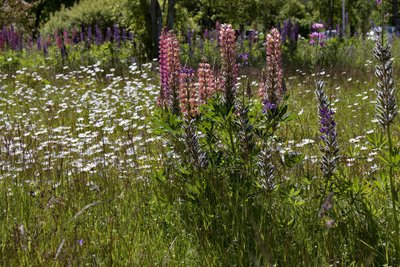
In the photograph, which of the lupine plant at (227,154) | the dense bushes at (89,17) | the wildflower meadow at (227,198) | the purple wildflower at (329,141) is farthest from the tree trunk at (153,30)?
the dense bushes at (89,17)

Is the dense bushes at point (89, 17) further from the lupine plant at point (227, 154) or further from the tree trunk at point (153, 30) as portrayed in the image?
the lupine plant at point (227, 154)

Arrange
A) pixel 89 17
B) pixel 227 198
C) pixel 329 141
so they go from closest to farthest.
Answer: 1. pixel 329 141
2. pixel 227 198
3. pixel 89 17

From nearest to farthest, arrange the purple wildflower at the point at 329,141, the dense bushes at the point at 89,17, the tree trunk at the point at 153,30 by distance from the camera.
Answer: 1. the purple wildflower at the point at 329,141
2. the tree trunk at the point at 153,30
3. the dense bushes at the point at 89,17

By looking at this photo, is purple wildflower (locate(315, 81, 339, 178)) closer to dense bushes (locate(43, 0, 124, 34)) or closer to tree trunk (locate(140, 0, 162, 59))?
tree trunk (locate(140, 0, 162, 59))

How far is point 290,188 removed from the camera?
3.10 metres

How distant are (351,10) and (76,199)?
112 ft

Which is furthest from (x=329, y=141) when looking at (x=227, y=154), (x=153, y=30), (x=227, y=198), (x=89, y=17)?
(x=89, y=17)

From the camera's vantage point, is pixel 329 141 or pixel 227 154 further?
pixel 227 154

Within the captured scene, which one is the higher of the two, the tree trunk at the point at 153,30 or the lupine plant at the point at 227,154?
the lupine plant at the point at 227,154

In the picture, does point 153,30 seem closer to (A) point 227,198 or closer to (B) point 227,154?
(B) point 227,154

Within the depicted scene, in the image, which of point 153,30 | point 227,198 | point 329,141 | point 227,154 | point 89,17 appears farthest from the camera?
point 89,17

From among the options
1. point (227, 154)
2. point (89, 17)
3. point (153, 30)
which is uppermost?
point (227, 154)

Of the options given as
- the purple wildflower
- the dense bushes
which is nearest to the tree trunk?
the purple wildflower

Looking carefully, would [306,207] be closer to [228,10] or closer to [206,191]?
[206,191]
